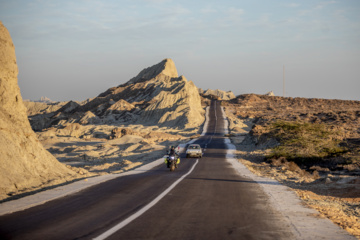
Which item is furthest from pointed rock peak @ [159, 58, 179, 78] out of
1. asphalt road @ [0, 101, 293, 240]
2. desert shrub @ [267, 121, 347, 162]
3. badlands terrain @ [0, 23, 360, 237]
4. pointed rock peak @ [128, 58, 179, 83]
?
asphalt road @ [0, 101, 293, 240]

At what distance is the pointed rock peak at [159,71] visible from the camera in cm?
17850

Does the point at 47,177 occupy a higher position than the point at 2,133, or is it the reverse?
the point at 2,133

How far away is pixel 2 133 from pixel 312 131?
27.1 metres

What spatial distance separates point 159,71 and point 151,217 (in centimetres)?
17530

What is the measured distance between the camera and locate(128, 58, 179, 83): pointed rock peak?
586 ft

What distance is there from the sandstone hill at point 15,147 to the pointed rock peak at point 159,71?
155 meters

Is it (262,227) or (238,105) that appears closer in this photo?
(262,227)

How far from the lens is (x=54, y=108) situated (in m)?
184

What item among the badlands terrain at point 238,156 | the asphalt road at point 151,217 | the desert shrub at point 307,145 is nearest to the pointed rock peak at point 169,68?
the badlands terrain at point 238,156

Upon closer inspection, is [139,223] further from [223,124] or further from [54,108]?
[54,108]

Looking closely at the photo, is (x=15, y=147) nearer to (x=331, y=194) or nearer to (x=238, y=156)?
(x=331, y=194)

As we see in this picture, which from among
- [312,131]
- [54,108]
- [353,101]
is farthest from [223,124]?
[54,108]

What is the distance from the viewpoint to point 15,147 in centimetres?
1722

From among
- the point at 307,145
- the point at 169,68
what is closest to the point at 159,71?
the point at 169,68
